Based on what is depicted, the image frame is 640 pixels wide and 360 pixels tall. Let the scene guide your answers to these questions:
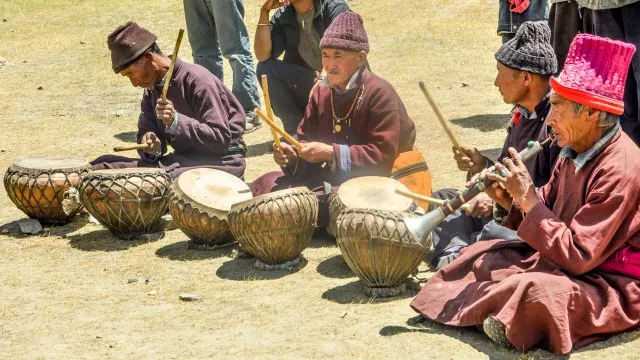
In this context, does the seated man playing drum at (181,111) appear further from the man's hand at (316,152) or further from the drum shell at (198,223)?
the man's hand at (316,152)

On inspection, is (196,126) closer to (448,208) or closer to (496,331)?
(448,208)

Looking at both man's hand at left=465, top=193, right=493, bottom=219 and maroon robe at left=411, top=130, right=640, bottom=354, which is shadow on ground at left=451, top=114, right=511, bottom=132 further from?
maroon robe at left=411, top=130, right=640, bottom=354

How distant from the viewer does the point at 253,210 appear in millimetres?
6277

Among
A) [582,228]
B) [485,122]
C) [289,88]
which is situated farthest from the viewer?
[485,122]

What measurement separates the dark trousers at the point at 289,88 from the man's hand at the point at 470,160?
138 inches

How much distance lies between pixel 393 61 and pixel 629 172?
863cm

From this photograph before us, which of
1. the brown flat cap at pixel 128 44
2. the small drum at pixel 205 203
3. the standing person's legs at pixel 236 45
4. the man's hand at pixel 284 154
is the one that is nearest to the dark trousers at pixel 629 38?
the man's hand at pixel 284 154

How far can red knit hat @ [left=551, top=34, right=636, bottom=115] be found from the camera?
4.79 m

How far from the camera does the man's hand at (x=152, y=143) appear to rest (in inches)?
Result: 302

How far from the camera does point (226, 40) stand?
403 inches

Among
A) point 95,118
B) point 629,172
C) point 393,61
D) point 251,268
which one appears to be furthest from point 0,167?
point 629,172

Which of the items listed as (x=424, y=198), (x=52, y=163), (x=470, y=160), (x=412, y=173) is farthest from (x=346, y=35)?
(x=52, y=163)

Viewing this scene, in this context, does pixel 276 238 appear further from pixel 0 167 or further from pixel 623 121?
pixel 0 167

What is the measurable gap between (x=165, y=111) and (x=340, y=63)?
1357 mm
